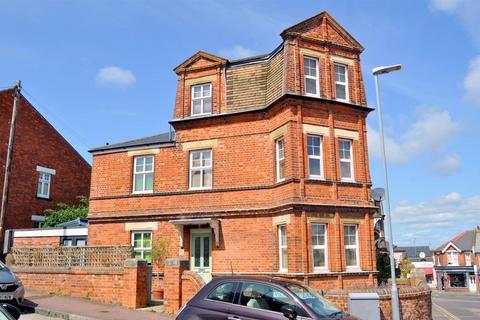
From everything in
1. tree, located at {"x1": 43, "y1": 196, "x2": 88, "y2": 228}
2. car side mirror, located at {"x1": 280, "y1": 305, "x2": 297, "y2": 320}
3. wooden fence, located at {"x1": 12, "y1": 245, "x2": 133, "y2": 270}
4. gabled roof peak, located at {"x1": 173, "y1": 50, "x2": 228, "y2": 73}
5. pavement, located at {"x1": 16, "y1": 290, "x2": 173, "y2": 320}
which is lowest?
pavement, located at {"x1": 16, "y1": 290, "x2": 173, "y2": 320}

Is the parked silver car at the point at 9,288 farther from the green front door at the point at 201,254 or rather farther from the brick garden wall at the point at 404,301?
the brick garden wall at the point at 404,301

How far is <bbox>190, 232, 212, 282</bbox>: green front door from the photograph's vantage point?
61.1 ft

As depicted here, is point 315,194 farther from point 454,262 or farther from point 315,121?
point 454,262

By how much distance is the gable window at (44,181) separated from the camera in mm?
28734

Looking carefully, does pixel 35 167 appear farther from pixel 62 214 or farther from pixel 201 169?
pixel 201 169

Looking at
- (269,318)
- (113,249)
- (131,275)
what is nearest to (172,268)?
(131,275)

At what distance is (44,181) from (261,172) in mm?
17542

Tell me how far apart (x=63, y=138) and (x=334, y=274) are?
22414 millimetres

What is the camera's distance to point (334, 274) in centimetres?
1623

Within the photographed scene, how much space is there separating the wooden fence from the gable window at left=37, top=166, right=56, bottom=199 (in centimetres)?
1166

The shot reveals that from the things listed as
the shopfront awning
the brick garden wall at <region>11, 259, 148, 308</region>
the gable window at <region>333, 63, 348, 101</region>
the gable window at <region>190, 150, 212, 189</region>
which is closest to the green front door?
the shopfront awning

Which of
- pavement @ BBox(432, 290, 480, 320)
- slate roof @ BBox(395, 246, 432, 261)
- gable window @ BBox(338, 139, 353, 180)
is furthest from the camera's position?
slate roof @ BBox(395, 246, 432, 261)

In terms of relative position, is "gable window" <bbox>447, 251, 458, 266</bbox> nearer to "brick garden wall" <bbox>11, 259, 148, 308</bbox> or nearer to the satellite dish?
the satellite dish

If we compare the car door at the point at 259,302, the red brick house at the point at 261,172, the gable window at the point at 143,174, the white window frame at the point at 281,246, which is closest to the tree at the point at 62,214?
the red brick house at the point at 261,172
